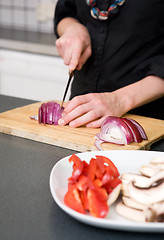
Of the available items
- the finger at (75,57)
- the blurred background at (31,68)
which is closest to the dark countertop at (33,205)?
the finger at (75,57)

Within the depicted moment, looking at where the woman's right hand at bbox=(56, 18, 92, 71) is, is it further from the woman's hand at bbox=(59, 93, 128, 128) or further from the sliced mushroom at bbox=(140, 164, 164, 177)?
the sliced mushroom at bbox=(140, 164, 164, 177)

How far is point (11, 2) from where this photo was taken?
10.5 ft

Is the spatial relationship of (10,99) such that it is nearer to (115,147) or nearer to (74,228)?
(115,147)

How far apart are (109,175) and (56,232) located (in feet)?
0.40

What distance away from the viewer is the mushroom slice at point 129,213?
0.53m

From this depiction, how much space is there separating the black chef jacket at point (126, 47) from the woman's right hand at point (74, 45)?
0.05 m

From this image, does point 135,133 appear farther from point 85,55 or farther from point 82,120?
point 85,55

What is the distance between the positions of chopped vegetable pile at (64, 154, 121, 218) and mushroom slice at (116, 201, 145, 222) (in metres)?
0.03

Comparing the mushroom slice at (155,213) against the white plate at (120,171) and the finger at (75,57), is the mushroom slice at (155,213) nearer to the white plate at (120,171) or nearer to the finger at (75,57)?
the white plate at (120,171)

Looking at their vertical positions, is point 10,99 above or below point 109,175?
below

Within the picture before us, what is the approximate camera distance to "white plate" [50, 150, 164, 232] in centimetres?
51

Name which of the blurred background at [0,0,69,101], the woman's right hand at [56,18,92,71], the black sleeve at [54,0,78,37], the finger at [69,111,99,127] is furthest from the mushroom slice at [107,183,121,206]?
the blurred background at [0,0,69,101]

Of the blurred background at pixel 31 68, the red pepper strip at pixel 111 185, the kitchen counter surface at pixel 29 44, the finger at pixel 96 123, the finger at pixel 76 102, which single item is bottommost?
the blurred background at pixel 31 68

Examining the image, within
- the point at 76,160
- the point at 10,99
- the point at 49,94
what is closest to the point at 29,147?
the point at 76,160
